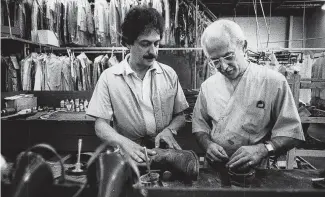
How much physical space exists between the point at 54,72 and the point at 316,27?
10087 mm

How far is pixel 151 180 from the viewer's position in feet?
4.59

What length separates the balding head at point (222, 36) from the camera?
1854 millimetres

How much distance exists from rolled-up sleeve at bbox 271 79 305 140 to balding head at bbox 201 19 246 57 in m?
0.40

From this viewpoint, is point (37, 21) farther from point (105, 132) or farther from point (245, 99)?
point (245, 99)

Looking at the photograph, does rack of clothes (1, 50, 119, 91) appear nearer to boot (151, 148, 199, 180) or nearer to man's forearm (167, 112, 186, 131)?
man's forearm (167, 112, 186, 131)

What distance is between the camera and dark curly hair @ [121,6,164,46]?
2.08 meters

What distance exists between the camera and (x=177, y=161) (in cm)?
151

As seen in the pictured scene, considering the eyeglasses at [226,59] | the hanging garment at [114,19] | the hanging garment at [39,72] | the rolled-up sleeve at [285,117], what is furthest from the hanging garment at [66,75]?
the rolled-up sleeve at [285,117]

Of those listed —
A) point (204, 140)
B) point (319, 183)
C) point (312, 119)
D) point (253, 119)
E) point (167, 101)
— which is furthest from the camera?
point (312, 119)

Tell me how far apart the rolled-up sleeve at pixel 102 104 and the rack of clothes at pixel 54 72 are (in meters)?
3.01

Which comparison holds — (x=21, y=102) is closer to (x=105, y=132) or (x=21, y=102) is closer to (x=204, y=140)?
(x=105, y=132)

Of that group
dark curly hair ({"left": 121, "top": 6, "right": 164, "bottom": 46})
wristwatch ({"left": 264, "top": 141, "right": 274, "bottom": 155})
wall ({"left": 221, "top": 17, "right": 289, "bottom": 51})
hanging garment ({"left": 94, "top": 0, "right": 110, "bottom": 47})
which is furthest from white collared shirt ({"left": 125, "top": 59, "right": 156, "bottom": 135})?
wall ({"left": 221, "top": 17, "right": 289, "bottom": 51})

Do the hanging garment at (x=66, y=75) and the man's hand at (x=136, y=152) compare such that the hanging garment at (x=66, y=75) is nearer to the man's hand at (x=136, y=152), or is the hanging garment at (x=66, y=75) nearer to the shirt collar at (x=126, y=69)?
the shirt collar at (x=126, y=69)

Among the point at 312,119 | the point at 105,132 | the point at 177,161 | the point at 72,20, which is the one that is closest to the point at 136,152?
the point at 177,161
